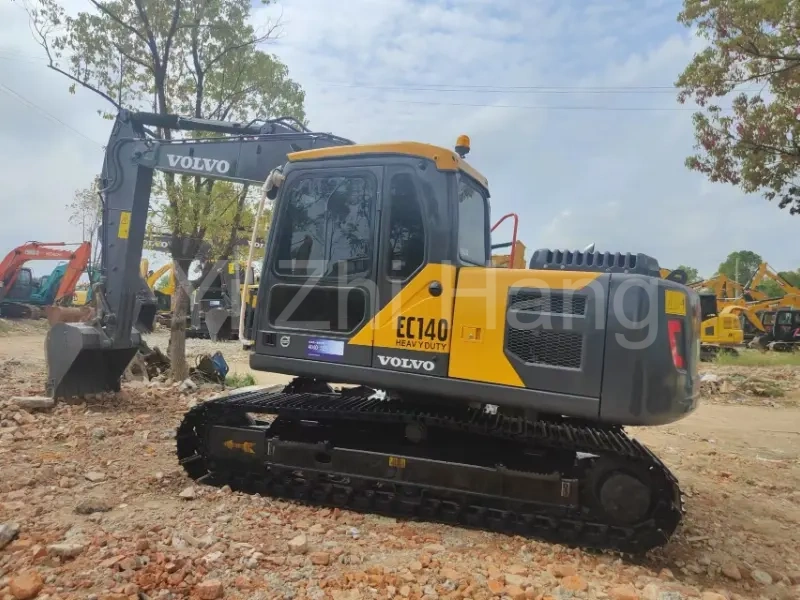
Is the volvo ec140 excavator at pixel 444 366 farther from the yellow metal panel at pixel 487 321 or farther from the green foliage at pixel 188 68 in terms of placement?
the green foliage at pixel 188 68

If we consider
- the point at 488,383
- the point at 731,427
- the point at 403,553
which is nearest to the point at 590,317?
the point at 488,383

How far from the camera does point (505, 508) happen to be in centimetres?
426

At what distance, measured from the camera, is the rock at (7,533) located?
11.4 feet

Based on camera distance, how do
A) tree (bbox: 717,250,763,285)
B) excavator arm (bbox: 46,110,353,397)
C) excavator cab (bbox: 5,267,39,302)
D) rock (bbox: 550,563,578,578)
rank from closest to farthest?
rock (bbox: 550,563,578,578)
excavator arm (bbox: 46,110,353,397)
excavator cab (bbox: 5,267,39,302)
tree (bbox: 717,250,763,285)

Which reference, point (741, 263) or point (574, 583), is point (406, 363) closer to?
point (574, 583)

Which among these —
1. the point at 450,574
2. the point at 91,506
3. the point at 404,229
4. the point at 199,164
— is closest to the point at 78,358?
the point at 199,164

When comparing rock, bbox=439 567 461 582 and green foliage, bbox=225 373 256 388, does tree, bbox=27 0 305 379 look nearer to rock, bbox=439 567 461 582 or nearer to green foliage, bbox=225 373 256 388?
green foliage, bbox=225 373 256 388

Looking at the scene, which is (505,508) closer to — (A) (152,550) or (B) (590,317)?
(B) (590,317)

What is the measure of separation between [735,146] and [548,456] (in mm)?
8268

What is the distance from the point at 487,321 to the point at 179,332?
22.7 ft

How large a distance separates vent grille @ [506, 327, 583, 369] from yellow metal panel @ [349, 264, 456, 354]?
1.46ft

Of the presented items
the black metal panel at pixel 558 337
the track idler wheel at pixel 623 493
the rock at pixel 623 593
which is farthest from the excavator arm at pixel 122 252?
the rock at pixel 623 593

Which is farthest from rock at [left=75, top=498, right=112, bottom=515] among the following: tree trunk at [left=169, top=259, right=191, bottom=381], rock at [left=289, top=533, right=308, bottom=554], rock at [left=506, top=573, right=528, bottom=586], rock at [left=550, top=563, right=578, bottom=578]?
tree trunk at [left=169, top=259, right=191, bottom=381]

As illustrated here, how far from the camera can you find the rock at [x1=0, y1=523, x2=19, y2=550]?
348 centimetres
